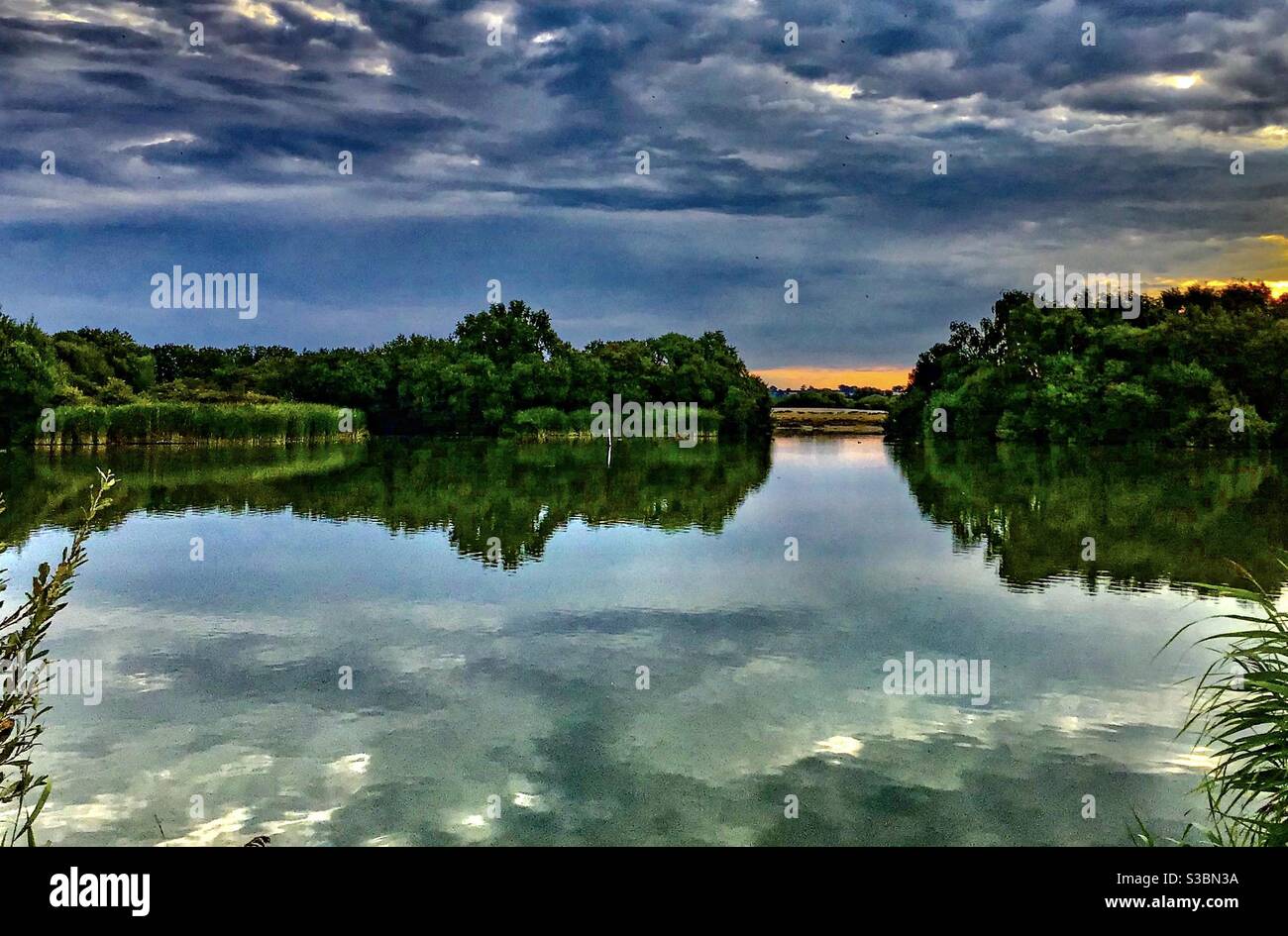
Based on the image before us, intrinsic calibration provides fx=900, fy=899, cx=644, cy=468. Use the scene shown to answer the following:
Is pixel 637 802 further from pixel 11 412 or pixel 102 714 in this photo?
pixel 11 412

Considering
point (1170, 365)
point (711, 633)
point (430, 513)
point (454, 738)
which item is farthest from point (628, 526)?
point (1170, 365)

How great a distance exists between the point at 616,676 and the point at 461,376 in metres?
82.5

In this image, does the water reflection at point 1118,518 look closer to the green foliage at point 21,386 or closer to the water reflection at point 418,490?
the water reflection at point 418,490

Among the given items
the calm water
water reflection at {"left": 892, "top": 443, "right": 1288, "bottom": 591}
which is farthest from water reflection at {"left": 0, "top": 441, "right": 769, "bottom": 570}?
water reflection at {"left": 892, "top": 443, "right": 1288, "bottom": 591}

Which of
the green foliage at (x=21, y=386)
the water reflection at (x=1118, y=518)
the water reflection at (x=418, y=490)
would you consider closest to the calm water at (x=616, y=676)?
the water reflection at (x=1118, y=518)

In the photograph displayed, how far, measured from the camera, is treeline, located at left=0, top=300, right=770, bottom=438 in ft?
251

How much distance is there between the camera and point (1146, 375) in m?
64.5

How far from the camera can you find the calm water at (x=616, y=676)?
6293 millimetres

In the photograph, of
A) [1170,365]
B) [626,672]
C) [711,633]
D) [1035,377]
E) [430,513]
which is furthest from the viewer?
Answer: [1035,377]

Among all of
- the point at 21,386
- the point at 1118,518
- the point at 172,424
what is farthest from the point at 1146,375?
the point at 21,386

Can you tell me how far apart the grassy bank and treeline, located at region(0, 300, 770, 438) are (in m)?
12.8

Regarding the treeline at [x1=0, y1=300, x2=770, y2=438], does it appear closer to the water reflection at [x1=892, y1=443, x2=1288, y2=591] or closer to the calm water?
the water reflection at [x1=892, y1=443, x2=1288, y2=591]

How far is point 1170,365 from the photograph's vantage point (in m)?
61.5
